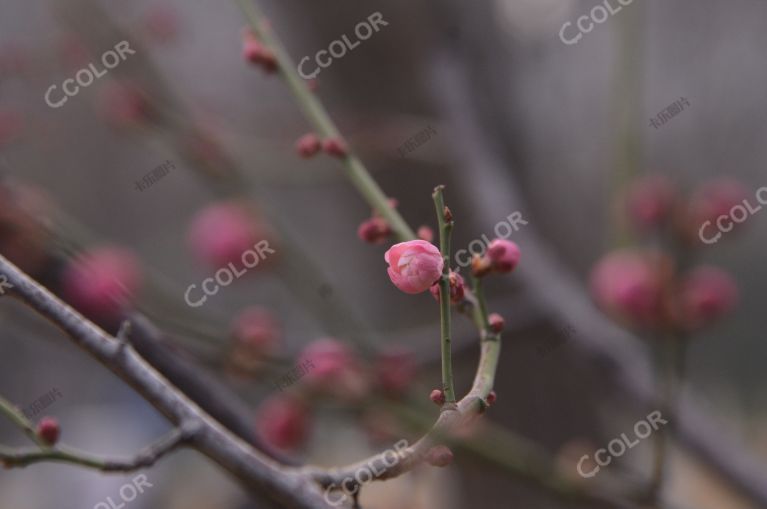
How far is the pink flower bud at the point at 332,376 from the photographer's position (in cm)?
102

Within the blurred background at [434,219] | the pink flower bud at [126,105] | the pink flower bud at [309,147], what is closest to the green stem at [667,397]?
the blurred background at [434,219]

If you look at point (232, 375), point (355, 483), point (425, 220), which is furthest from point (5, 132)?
point (355, 483)

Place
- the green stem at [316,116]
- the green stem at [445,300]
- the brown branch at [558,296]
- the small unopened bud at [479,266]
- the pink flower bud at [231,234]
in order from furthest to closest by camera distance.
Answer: the pink flower bud at [231,234] → the brown branch at [558,296] → the green stem at [316,116] → the small unopened bud at [479,266] → the green stem at [445,300]

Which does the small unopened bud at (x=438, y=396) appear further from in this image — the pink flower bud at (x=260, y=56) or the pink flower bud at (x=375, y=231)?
the pink flower bud at (x=260, y=56)

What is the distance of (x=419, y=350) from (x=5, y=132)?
2.46ft

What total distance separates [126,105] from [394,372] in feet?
2.11

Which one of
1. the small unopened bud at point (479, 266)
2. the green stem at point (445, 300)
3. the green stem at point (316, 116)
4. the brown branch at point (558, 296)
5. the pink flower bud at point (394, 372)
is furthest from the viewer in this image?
the brown branch at point (558, 296)

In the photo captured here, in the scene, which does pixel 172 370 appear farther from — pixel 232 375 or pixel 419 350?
pixel 419 350

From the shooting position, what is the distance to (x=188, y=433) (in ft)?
1.59

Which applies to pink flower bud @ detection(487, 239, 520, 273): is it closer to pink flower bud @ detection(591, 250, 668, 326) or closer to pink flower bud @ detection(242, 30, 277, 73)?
pink flower bud @ detection(242, 30, 277, 73)

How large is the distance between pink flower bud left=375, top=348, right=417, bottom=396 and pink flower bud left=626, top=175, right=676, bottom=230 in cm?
45

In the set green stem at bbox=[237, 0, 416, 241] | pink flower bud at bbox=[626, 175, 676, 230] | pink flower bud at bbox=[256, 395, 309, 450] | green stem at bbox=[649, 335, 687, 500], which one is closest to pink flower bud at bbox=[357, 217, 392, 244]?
green stem at bbox=[237, 0, 416, 241]

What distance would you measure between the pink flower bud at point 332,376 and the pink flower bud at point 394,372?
1.1 inches

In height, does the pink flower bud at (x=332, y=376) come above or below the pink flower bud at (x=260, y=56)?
below
